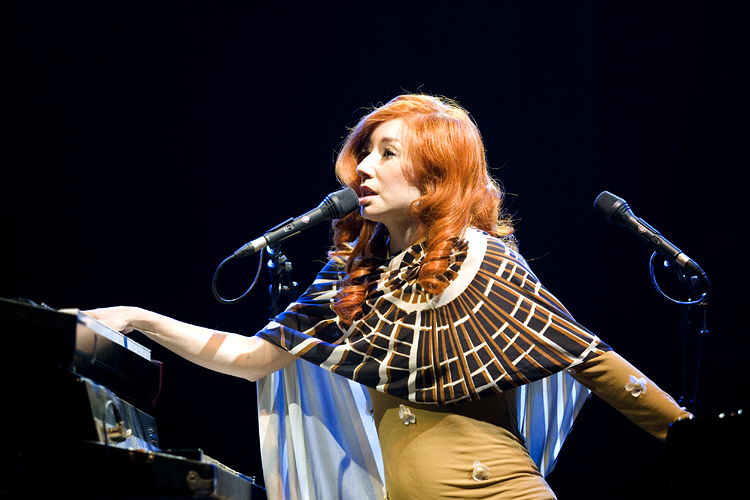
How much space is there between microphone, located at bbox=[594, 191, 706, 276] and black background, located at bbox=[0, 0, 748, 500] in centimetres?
102

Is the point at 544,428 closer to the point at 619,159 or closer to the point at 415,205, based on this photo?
the point at 415,205

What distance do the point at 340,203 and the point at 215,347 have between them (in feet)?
1.80

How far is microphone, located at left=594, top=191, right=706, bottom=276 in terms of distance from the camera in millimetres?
1873

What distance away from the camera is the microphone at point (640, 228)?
187 cm

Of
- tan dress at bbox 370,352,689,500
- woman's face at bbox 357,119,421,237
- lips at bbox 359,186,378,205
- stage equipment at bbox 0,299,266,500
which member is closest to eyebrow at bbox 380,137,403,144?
→ woman's face at bbox 357,119,421,237

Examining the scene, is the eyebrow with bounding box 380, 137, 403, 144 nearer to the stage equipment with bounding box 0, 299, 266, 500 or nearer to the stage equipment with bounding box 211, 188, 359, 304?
the stage equipment with bounding box 211, 188, 359, 304

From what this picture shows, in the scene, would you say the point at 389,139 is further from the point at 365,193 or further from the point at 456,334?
the point at 456,334

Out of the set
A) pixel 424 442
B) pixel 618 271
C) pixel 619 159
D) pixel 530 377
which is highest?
pixel 619 159

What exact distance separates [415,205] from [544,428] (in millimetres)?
788

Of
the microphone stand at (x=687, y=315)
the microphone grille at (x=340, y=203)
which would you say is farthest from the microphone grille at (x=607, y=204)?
the microphone grille at (x=340, y=203)

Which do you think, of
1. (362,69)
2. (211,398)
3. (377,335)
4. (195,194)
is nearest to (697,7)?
(362,69)

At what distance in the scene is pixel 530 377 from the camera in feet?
5.35

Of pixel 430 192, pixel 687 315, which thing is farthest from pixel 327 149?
pixel 687 315

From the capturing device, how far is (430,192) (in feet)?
6.14
